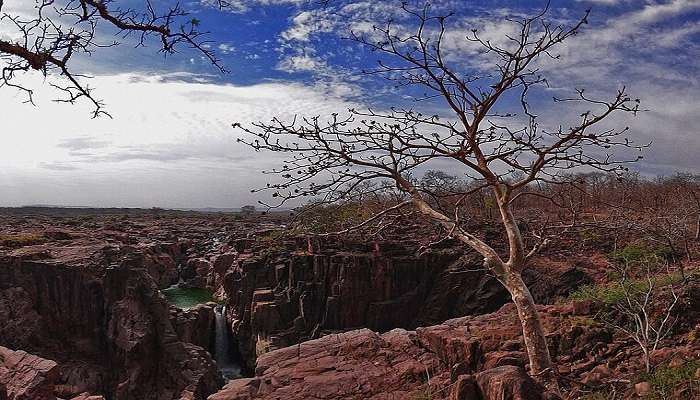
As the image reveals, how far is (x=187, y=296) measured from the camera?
33812mm

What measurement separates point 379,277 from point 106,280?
12.6 metres

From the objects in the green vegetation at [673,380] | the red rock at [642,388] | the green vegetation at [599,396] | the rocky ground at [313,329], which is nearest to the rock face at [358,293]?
the rocky ground at [313,329]

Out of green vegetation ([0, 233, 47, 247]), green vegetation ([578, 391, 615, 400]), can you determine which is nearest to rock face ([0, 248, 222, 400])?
green vegetation ([0, 233, 47, 247])

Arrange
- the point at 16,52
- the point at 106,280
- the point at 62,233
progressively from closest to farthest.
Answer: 1. the point at 16,52
2. the point at 106,280
3. the point at 62,233

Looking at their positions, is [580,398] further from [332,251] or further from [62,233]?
[62,233]

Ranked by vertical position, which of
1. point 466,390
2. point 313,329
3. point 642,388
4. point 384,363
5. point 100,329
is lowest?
point 313,329

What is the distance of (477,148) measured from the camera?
5852 millimetres

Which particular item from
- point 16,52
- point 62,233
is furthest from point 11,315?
point 16,52

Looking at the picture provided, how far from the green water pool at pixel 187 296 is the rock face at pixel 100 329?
38.6ft

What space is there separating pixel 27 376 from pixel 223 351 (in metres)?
14.3

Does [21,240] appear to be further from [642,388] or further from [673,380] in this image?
[673,380]

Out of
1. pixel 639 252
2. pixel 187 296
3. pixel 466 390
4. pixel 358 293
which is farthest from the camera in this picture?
pixel 187 296

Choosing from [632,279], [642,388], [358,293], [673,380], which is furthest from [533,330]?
[358,293]

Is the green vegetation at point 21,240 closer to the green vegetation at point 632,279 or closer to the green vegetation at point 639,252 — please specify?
the green vegetation at point 632,279
